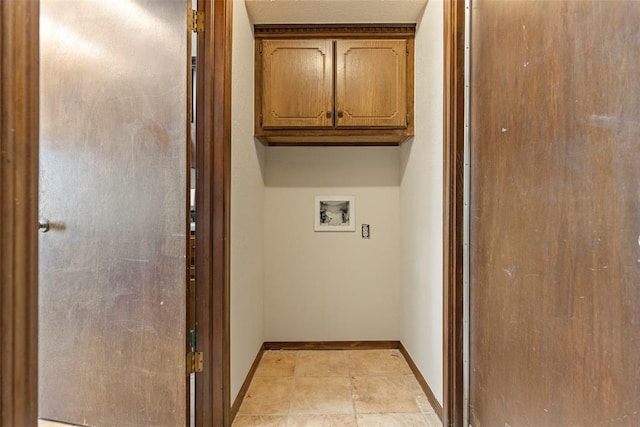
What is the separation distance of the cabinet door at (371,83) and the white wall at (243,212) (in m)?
0.64

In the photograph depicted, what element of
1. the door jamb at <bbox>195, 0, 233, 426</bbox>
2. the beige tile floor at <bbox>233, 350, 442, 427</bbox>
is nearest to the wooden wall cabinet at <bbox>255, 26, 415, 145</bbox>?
the door jamb at <bbox>195, 0, 233, 426</bbox>

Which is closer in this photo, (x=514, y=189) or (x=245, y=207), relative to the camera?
(x=514, y=189)

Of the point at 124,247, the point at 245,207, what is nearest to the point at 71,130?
the point at 124,247

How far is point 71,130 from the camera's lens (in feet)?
4.92

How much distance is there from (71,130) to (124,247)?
620 mm

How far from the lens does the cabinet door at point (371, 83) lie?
2199 millimetres

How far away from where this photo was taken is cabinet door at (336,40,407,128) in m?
2.20

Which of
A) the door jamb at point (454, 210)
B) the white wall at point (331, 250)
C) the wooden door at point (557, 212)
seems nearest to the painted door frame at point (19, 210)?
the wooden door at point (557, 212)

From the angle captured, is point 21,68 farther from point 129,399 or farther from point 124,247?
point 129,399

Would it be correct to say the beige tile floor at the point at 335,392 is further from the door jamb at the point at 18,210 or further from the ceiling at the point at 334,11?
the ceiling at the point at 334,11

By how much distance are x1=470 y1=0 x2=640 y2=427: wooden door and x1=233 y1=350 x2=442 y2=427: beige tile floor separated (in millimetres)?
520

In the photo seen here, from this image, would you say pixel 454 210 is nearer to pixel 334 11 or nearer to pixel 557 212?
pixel 557 212

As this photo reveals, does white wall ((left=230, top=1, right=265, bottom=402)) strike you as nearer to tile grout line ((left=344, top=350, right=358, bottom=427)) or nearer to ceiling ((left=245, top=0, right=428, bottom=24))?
ceiling ((left=245, top=0, right=428, bottom=24))

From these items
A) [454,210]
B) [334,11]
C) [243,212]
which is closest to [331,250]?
[243,212]
